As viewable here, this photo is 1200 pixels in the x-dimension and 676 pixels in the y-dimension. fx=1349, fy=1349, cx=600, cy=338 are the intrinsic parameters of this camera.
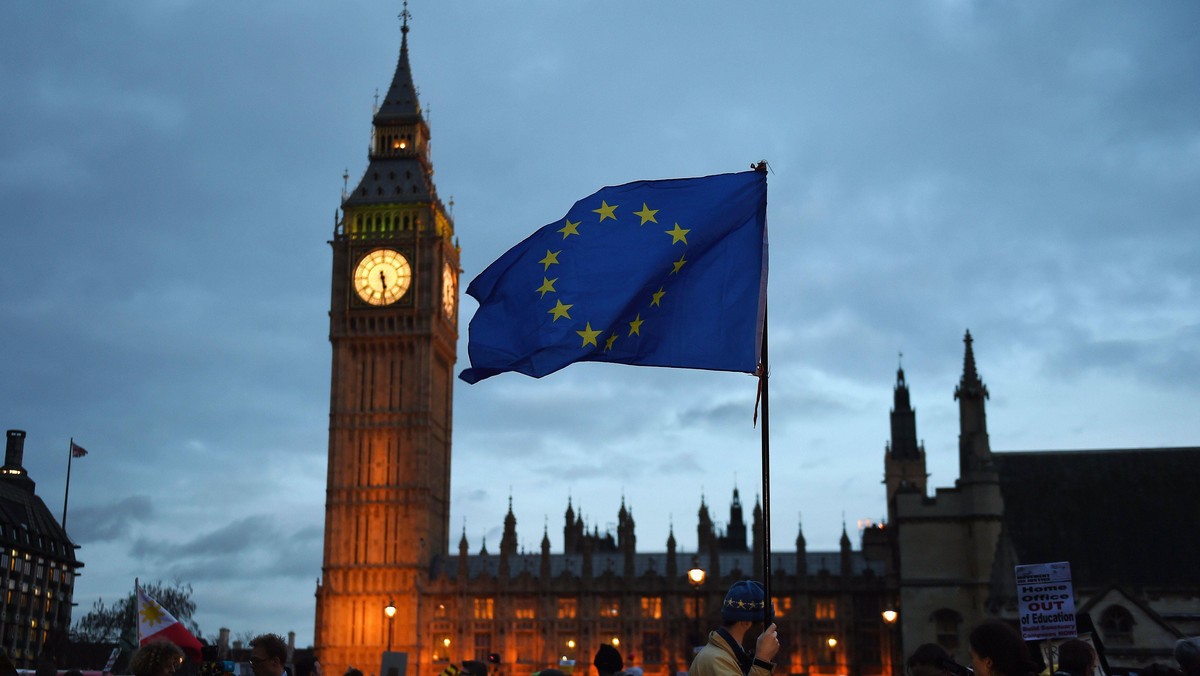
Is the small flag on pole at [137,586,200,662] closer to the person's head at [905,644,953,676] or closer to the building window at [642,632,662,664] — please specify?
the person's head at [905,644,953,676]

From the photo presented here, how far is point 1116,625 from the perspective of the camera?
191 ft

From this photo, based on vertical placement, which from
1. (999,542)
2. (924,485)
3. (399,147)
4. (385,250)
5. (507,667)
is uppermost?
(399,147)

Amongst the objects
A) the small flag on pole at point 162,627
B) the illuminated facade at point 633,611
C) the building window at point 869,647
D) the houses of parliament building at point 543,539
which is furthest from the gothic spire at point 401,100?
the small flag on pole at point 162,627

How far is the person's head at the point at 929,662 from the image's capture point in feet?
28.0

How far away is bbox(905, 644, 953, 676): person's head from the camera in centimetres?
852

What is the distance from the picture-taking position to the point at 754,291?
1065 centimetres

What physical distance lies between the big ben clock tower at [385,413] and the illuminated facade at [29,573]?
20230mm

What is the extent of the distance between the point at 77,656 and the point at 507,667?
29.2 metres

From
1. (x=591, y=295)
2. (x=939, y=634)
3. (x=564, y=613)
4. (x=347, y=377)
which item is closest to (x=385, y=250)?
(x=347, y=377)

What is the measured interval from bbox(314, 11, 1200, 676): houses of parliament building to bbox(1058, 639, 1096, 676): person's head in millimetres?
58993

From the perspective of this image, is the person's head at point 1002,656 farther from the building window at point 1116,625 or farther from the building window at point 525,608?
the building window at point 525,608

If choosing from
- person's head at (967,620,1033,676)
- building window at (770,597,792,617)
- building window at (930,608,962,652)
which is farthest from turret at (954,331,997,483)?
person's head at (967,620,1033,676)

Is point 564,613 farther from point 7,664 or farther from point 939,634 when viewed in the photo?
point 7,664

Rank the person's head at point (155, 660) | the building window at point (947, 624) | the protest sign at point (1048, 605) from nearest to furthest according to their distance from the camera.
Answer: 1. the person's head at point (155, 660)
2. the protest sign at point (1048, 605)
3. the building window at point (947, 624)
